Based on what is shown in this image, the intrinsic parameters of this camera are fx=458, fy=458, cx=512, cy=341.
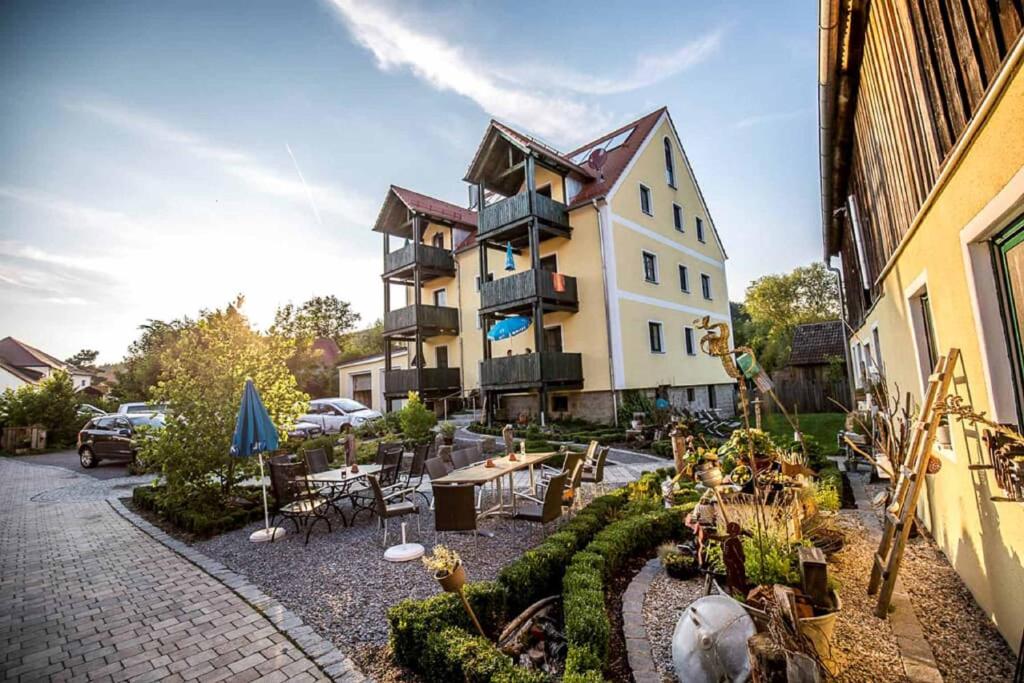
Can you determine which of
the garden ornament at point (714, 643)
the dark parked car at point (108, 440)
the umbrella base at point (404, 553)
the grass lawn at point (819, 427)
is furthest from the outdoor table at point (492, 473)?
the dark parked car at point (108, 440)

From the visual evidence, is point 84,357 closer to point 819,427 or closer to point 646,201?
point 646,201

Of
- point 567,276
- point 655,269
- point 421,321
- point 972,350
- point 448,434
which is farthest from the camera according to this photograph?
point 421,321

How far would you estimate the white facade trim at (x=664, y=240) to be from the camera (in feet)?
59.5

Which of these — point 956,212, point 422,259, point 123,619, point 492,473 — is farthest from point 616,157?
point 123,619

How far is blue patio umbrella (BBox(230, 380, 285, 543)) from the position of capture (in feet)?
22.5

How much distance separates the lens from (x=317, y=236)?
13.6 meters

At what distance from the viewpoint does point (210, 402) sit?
8.24 m

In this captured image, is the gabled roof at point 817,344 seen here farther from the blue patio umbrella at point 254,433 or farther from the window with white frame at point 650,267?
the blue patio umbrella at point 254,433

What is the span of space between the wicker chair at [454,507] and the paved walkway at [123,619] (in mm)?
2086

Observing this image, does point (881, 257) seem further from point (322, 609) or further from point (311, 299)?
point (311, 299)

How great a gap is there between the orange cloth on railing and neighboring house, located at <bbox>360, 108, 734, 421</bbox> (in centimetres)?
4

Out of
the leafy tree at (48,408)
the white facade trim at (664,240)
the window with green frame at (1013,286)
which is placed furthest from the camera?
the leafy tree at (48,408)

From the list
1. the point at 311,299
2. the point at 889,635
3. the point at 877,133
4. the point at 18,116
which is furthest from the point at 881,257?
the point at 311,299

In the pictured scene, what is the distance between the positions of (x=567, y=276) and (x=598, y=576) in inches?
559
